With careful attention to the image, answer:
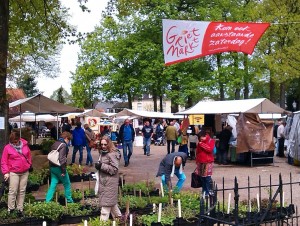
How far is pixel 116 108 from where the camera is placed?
8138 cm

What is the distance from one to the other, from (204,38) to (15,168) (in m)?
4.79

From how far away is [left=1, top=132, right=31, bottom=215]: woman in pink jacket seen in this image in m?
9.23

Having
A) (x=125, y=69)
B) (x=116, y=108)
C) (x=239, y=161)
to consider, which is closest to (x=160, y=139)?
(x=125, y=69)

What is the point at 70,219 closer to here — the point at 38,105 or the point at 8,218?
the point at 8,218

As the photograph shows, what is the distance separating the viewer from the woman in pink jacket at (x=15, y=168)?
30.3 ft

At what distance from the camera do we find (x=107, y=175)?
7758 mm

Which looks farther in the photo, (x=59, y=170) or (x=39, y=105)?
(x=39, y=105)

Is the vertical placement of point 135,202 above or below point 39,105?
below

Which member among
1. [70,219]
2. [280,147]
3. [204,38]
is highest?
[204,38]

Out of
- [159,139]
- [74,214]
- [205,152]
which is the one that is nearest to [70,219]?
[74,214]

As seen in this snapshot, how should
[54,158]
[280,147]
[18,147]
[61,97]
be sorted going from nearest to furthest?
[18,147] < [54,158] < [280,147] < [61,97]

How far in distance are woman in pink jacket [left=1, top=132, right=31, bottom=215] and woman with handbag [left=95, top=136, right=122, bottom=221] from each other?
228 cm

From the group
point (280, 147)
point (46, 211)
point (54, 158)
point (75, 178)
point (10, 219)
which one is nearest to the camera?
point (10, 219)

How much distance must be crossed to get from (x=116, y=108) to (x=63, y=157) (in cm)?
7140
